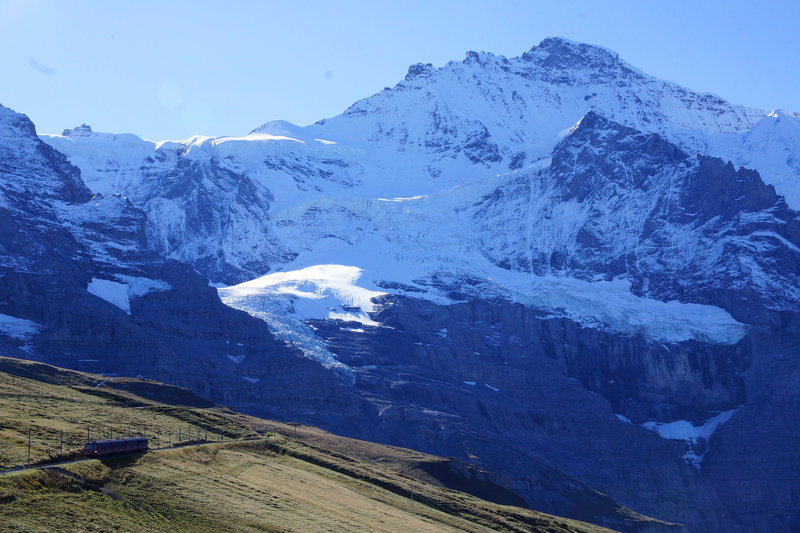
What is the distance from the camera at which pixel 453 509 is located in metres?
163

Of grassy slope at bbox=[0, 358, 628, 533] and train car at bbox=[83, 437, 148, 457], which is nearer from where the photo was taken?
grassy slope at bbox=[0, 358, 628, 533]

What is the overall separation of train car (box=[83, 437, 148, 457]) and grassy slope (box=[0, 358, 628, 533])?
4.75 feet

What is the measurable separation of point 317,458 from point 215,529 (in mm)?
60576

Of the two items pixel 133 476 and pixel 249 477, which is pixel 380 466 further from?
pixel 133 476

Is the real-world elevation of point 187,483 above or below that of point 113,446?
below

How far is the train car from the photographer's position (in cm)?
12125

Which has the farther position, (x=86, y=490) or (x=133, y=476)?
(x=133, y=476)

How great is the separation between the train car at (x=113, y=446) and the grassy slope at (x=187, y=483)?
1.45 metres

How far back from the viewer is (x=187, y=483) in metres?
120

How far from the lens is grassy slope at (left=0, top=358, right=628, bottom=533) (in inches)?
4112

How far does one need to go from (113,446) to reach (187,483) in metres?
9.37

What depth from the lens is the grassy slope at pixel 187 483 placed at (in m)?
104

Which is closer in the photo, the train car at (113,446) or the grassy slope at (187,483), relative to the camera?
the grassy slope at (187,483)

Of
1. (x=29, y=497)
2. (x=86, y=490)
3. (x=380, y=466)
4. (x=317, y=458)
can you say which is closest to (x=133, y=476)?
(x=86, y=490)
